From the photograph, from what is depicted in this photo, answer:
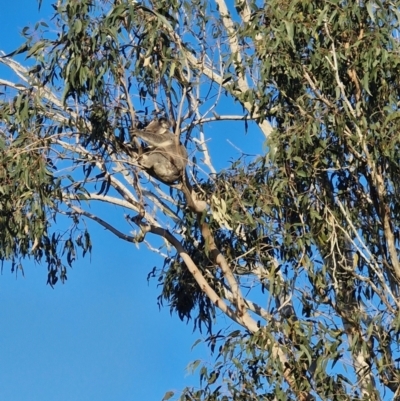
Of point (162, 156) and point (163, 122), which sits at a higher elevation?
point (163, 122)

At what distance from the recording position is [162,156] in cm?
749

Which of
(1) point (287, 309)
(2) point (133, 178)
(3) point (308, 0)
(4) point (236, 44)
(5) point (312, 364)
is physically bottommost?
(5) point (312, 364)

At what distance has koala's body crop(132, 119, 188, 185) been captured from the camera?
7.43m

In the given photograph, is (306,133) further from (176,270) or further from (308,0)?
(176,270)

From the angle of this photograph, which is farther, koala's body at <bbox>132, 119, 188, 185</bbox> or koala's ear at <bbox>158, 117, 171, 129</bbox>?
koala's ear at <bbox>158, 117, 171, 129</bbox>

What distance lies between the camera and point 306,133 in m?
7.52

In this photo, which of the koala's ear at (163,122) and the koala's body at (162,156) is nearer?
the koala's body at (162,156)

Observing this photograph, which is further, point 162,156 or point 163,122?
point 163,122

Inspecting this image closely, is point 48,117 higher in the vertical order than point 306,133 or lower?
higher

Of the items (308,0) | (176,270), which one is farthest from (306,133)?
(176,270)

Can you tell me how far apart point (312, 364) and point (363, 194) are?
162 centimetres

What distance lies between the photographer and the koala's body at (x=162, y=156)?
7.43 m

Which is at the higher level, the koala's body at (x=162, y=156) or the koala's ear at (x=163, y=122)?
the koala's ear at (x=163, y=122)

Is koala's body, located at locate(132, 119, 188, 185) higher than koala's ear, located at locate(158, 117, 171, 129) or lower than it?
lower
